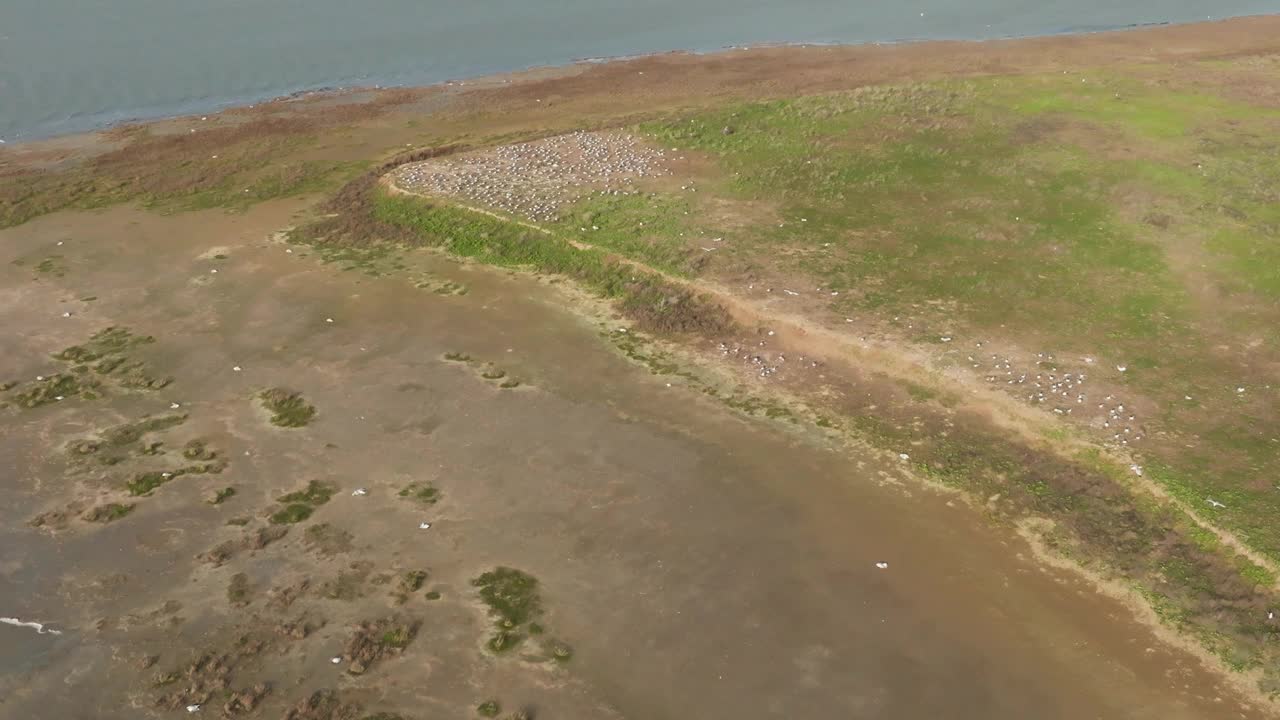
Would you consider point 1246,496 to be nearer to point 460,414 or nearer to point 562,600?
point 562,600

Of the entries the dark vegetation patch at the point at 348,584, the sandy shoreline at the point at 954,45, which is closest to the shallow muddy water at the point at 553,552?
the dark vegetation patch at the point at 348,584

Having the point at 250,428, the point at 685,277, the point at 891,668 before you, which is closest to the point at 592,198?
the point at 685,277

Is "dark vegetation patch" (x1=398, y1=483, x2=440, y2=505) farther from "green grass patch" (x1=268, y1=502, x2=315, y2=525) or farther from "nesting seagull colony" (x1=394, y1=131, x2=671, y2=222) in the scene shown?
"nesting seagull colony" (x1=394, y1=131, x2=671, y2=222)

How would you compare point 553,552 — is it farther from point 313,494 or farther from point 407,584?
point 313,494

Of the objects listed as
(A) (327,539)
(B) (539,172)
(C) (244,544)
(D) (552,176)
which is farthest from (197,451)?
(B) (539,172)

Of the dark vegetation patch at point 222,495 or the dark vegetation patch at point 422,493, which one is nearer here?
the dark vegetation patch at point 422,493

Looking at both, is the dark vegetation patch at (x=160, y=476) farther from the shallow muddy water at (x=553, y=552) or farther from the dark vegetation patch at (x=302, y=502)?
the dark vegetation patch at (x=302, y=502)

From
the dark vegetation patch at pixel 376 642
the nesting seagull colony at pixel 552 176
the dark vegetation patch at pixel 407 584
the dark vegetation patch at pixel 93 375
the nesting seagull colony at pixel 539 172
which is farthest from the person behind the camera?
the nesting seagull colony at pixel 539 172
